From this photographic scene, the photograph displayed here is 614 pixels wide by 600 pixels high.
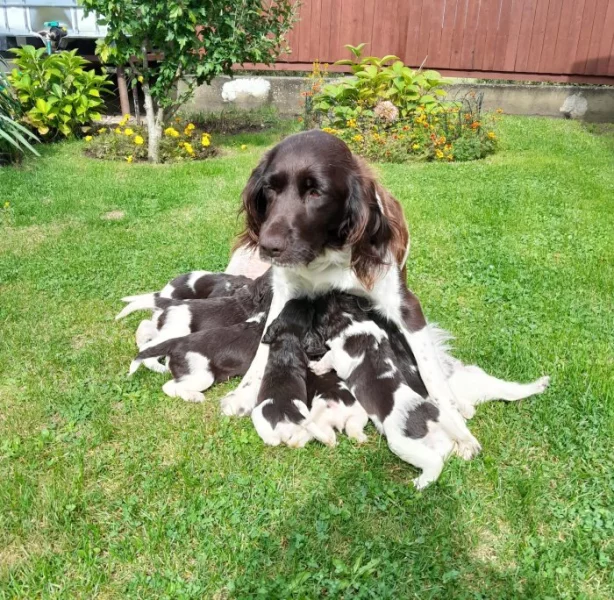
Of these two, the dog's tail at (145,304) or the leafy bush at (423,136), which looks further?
the leafy bush at (423,136)

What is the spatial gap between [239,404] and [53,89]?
24.6 feet

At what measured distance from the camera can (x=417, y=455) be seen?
278 centimetres

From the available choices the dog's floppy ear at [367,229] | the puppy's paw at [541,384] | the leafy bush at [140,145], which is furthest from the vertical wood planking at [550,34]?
the puppy's paw at [541,384]

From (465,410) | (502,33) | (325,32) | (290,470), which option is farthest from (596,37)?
(290,470)

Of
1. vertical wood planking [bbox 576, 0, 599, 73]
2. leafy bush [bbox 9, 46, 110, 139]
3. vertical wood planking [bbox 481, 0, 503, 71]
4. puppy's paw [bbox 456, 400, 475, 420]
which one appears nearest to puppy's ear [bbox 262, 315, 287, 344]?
puppy's paw [bbox 456, 400, 475, 420]

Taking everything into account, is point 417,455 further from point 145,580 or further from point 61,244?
point 61,244

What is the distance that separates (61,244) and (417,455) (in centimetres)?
423

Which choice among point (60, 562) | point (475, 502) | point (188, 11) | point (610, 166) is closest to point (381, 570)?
point (475, 502)

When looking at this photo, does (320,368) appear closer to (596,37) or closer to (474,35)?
(474,35)

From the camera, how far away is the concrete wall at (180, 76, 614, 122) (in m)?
11.5

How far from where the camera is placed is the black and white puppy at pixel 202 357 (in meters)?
3.44

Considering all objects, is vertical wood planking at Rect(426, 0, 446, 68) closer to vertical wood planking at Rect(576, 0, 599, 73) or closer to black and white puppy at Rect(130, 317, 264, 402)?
vertical wood planking at Rect(576, 0, 599, 73)

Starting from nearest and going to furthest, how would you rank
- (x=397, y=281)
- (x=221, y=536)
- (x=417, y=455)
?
(x=221, y=536) → (x=417, y=455) → (x=397, y=281)

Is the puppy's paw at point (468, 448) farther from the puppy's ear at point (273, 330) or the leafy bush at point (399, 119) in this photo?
the leafy bush at point (399, 119)
